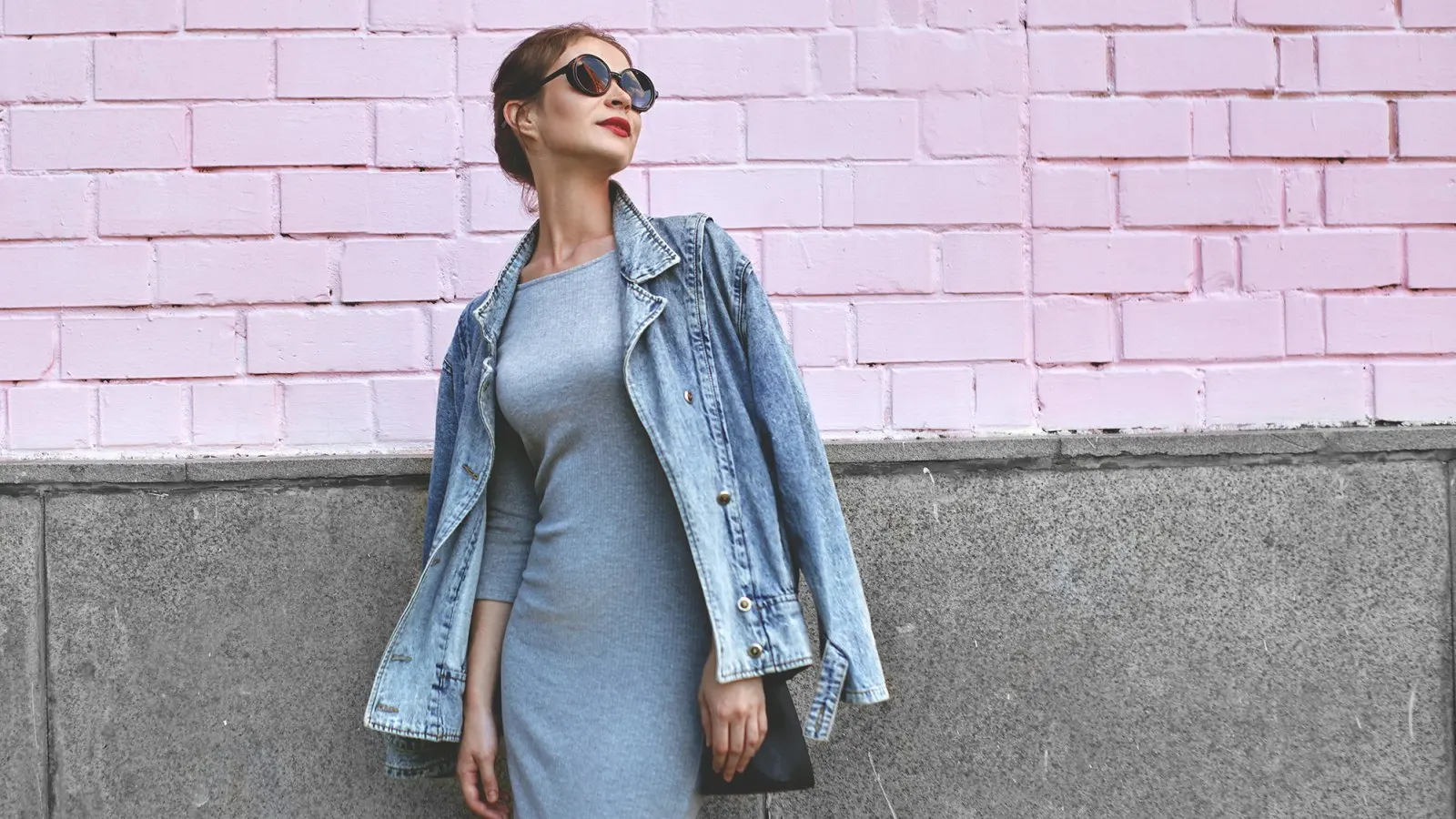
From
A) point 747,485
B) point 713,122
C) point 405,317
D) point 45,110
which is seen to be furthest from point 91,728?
point 713,122

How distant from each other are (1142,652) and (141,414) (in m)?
2.76

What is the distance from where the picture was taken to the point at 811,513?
2113 mm

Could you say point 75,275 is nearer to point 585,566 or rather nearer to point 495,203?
point 495,203

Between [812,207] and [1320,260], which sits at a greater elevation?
[812,207]

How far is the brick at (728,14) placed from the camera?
3.04m

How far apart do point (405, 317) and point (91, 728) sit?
4.44 ft

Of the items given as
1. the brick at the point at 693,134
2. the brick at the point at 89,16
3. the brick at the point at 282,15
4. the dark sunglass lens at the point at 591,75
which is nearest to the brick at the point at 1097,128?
the brick at the point at 693,134

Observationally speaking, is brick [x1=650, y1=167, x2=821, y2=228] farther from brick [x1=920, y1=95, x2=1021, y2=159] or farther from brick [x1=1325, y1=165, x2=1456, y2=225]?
brick [x1=1325, y1=165, x2=1456, y2=225]

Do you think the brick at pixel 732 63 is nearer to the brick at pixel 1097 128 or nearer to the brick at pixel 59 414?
the brick at pixel 1097 128

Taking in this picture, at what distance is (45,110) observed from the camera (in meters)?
3.02

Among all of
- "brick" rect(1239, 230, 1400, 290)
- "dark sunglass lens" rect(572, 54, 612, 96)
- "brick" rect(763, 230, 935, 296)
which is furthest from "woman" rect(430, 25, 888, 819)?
"brick" rect(1239, 230, 1400, 290)

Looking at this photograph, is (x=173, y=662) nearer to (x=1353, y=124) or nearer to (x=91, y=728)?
(x=91, y=728)

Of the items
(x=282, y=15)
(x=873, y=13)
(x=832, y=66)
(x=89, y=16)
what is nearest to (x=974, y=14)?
(x=873, y=13)

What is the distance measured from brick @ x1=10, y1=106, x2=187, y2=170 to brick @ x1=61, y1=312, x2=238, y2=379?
42 centimetres
